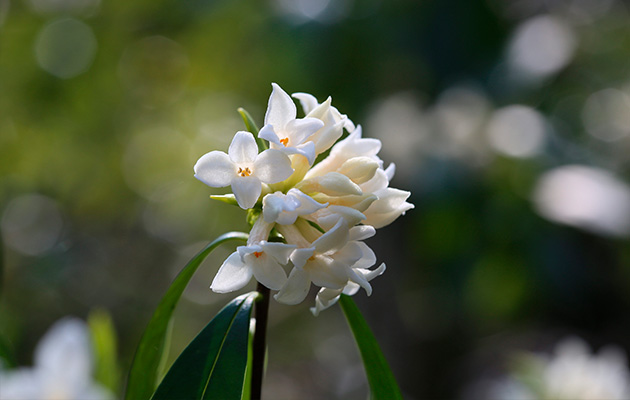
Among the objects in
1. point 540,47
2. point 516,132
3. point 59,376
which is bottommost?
point 59,376

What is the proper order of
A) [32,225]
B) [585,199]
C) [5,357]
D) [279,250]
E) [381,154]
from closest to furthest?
[279,250] → [5,357] → [585,199] → [381,154] → [32,225]

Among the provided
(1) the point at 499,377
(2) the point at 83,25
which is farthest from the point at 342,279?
(2) the point at 83,25

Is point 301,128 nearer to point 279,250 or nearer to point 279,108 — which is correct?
point 279,108

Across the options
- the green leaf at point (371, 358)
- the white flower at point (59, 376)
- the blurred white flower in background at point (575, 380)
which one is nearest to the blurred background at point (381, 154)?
the blurred white flower in background at point (575, 380)

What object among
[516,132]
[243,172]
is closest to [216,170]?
[243,172]

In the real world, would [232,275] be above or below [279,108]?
below

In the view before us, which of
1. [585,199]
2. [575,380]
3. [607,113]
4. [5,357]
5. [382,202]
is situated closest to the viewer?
[382,202]

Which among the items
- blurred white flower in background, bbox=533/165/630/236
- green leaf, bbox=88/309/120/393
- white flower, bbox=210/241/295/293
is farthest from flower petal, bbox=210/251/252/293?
blurred white flower in background, bbox=533/165/630/236

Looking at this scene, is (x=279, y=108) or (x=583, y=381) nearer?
(x=279, y=108)

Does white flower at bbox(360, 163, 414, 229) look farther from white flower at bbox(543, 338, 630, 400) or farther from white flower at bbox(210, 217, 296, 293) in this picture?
white flower at bbox(543, 338, 630, 400)
